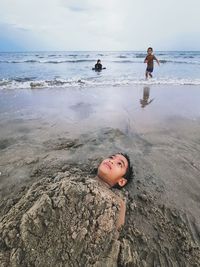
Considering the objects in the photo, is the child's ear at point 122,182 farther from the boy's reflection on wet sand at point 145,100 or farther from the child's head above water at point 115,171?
the boy's reflection on wet sand at point 145,100

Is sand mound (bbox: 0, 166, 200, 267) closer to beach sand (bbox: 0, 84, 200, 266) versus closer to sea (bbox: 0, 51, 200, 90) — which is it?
beach sand (bbox: 0, 84, 200, 266)

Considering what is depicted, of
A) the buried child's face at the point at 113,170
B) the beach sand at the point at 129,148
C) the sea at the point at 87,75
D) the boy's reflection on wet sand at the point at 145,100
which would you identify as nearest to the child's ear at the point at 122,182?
the buried child's face at the point at 113,170

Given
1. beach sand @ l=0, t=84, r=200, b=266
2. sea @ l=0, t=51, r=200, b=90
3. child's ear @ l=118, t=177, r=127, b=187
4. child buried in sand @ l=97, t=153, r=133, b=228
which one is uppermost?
child buried in sand @ l=97, t=153, r=133, b=228

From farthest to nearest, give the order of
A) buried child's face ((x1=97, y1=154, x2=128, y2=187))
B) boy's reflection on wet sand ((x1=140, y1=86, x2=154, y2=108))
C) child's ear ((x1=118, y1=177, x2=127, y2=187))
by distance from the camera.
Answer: boy's reflection on wet sand ((x1=140, y1=86, x2=154, y2=108)) < child's ear ((x1=118, y1=177, x2=127, y2=187)) < buried child's face ((x1=97, y1=154, x2=128, y2=187))

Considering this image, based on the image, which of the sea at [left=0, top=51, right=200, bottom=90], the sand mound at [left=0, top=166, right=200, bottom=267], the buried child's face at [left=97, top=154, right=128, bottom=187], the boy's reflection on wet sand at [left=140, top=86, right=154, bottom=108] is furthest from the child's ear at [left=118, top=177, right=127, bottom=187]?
the sea at [left=0, top=51, right=200, bottom=90]

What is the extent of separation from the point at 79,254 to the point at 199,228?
1465 mm

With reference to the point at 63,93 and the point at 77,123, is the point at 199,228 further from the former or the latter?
the point at 63,93

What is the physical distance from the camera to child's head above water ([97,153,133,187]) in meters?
3.22

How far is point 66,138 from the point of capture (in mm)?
5246

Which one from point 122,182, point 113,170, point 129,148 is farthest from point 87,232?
point 129,148

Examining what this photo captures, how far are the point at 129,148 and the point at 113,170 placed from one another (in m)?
1.56

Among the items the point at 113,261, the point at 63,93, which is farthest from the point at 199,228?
the point at 63,93

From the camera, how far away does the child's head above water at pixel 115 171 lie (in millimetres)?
3221

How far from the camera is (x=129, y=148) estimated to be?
4766 mm
